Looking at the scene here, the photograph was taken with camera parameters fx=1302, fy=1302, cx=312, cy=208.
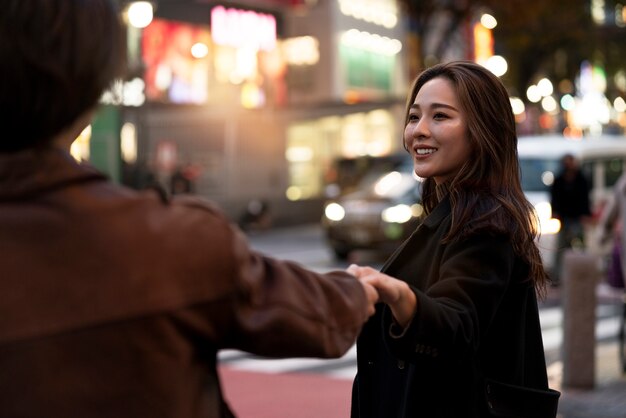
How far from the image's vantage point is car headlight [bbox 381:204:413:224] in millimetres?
21453

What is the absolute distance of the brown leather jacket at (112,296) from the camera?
174 cm

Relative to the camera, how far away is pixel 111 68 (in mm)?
1858

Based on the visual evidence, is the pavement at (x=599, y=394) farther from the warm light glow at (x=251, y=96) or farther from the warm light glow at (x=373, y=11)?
the warm light glow at (x=373, y=11)

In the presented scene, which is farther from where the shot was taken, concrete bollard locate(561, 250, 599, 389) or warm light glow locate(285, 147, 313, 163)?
warm light glow locate(285, 147, 313, 163)

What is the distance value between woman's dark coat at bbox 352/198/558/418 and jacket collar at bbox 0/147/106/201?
881 mm

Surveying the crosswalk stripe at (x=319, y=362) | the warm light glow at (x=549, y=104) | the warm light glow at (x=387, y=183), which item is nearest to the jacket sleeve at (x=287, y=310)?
the crosswalk stripe at (x=319, y=362)

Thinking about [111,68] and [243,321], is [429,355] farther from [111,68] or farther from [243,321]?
[111,68]

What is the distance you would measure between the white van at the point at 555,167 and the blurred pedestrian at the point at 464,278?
14926 mm

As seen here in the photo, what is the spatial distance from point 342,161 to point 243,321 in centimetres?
2633

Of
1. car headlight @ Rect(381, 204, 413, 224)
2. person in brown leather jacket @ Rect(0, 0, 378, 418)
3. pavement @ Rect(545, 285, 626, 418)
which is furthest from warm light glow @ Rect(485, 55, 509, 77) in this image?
person in brown leather jacket @ Rect(0, 0, 378, 418)

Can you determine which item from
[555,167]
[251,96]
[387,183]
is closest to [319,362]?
[555,167]

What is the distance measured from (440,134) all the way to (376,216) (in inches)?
730

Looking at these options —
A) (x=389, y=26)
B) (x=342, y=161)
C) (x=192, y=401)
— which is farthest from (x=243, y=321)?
(x=389, y=26)

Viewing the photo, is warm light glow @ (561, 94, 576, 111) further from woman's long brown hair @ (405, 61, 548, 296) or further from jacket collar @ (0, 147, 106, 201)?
jacket collar @ (0, 147, 106, 201)
